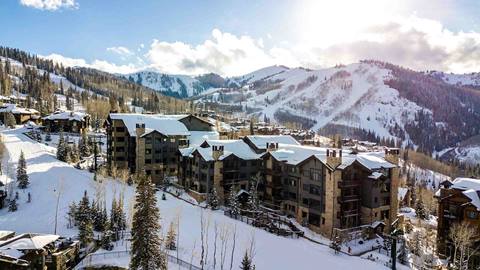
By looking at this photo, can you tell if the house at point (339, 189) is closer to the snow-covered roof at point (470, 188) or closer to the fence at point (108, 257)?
the snow-covered roof at point (470, 188)

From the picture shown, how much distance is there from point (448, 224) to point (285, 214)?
22.5 m

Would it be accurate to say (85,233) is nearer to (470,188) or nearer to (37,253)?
(37,253)

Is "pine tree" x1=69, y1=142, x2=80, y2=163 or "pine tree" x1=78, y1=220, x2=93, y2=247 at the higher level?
"pine tree" x1=69, y1=142, x2=80, y2=163

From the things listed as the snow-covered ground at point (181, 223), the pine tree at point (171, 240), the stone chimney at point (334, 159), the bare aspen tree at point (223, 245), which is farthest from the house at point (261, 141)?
the pine tree at point (171, 240)

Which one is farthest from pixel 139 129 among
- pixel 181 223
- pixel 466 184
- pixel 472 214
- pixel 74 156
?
pixel 472 214

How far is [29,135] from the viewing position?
98.8 meters

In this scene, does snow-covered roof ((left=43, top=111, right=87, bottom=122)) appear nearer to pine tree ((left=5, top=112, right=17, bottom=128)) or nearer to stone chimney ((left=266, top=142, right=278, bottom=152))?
pine tree ((left=5, top=112, right=17, bottom=128))

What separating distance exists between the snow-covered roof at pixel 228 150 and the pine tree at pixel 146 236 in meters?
27.1

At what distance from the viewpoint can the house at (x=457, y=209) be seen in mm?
47750

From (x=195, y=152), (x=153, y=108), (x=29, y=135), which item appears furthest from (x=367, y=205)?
(x=153, y=108)

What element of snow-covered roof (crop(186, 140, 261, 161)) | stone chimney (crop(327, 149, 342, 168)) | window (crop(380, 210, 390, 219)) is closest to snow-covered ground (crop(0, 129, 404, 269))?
snow-covered roof (crop(186, 140, 261, 161))

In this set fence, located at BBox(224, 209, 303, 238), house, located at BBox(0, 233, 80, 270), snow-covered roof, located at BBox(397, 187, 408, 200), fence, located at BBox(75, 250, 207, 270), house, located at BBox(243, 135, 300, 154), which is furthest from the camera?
snow-covered roof, located at BBox(397, 187, 408, 200)

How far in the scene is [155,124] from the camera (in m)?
77.2

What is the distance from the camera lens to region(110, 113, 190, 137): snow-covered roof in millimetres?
75500
